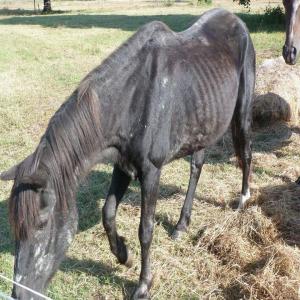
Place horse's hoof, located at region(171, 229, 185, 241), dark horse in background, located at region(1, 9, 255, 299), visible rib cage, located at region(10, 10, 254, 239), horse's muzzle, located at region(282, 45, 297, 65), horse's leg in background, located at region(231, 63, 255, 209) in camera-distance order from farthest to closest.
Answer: horse's muzzle, located at region(282, 45, 297, 65) → horse's leg in background, located at region(231, 63, 255, 209) → horse's hoof, located at region(171, 229, 185, 241) → visible rib cage, located at region(10, 10, 254, 239) → dark horse in background, located at region(1, 9, 255, 299)

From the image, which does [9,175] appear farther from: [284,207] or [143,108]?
A: [284,207]

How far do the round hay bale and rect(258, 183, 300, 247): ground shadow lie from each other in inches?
89.0

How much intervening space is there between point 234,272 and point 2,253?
2.13 metres

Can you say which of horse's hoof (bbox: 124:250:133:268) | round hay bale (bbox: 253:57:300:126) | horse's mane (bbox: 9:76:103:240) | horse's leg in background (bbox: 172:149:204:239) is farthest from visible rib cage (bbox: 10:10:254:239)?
round hay bale (bbox: 253:57:300:126)

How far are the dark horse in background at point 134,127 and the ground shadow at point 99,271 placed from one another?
6.6 inches

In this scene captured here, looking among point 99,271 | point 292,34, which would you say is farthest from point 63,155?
point 292,34

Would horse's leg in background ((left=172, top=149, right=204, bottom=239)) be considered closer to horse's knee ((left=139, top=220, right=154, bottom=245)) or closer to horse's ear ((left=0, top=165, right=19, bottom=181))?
horse's knee ((left=139, top=220, right=154, bottom=245))

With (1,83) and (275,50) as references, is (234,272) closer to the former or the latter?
(1,83)

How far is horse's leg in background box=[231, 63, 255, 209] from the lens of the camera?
4.26 m

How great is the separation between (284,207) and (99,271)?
1.96 meters

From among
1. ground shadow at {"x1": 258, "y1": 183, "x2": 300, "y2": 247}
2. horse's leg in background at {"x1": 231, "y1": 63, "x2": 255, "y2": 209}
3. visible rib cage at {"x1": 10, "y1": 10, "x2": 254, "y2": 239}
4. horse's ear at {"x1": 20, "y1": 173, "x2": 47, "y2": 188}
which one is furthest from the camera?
horse's leg in background at {"x1": 231, "y1": 63, "x2": 255, "y2": 209}

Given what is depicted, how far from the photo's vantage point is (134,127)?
299cm

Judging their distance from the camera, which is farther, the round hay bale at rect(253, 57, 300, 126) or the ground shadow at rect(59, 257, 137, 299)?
the round hay bale at rect(253, 57, 300, 126)

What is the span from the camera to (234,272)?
11.6ft
